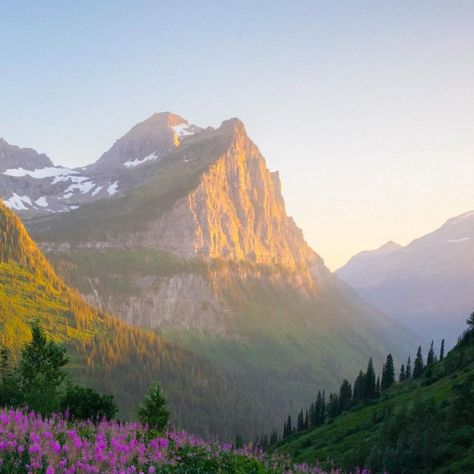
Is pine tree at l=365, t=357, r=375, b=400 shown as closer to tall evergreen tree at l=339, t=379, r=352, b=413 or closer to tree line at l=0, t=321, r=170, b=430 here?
tall evergreen tree at l=339, t=379, r=352, b=413

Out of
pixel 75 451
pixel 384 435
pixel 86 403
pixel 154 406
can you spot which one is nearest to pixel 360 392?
pixel 154 406

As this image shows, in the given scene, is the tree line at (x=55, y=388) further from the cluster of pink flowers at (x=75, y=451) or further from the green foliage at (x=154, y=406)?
the cluster of pink flowers at (x=75, y=451)

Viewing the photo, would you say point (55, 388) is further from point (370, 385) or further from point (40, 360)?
point (370, 385)

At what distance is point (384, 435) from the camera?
46094 millimetres

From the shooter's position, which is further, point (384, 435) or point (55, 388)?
point (55, 388)

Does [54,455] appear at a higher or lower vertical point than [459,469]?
higher

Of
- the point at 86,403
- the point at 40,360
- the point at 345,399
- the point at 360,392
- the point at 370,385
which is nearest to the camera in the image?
the point at 40,360

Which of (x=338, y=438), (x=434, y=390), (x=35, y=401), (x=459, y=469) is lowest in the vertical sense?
(x=338, y=438)

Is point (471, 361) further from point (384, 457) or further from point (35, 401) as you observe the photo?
point (35, 401)

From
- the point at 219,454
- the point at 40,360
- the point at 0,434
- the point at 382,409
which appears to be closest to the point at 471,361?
the point at 382,409

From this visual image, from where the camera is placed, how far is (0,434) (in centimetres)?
1222

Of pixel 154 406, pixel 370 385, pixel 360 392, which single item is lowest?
pixel 360 392

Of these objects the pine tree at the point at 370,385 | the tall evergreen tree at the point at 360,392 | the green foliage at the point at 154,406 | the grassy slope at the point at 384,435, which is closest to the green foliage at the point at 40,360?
the green foliage at the point at 154,406

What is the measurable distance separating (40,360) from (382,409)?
57.9 metres
